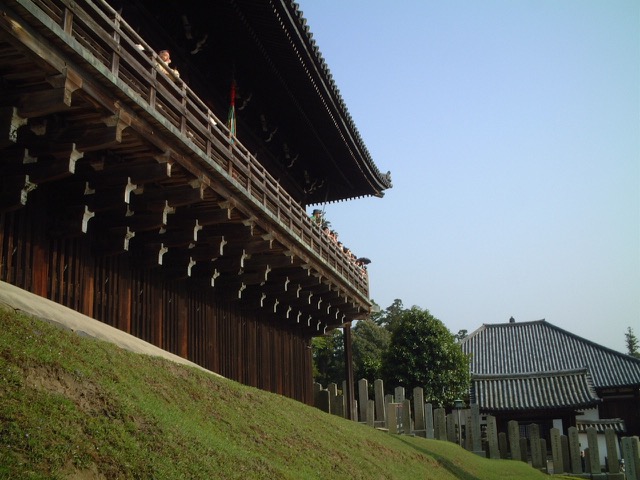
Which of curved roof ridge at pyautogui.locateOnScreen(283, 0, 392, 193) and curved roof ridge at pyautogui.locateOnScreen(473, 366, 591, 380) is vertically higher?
curved roof ridge at pyautogui.locateOnScreen(283, 0, 392, 193)

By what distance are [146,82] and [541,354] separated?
38366 millimetres

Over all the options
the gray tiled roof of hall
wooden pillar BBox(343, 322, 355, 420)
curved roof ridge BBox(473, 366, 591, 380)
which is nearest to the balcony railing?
wooden pillar BBox(343, 322, 355, 420)

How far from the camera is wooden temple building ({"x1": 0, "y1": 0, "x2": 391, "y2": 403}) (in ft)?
31.2

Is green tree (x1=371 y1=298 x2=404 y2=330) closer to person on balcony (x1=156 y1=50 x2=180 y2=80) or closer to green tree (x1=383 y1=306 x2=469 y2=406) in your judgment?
green tree (x1=383 y1=306 x2=469 y2=406)

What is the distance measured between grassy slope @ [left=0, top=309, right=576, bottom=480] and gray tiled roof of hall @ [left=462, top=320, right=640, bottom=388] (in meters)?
30.3

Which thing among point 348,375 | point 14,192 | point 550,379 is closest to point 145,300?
point 14,192

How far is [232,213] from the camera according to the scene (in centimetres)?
1431

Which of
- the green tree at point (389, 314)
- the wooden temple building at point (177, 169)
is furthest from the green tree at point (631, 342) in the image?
the wooden temple building at point (177, 169)

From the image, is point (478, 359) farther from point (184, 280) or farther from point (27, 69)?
point (27, 69)

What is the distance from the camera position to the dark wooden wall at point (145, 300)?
35.5 ft

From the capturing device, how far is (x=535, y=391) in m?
32.9

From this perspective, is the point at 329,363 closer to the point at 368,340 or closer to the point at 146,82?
the point at 368,340

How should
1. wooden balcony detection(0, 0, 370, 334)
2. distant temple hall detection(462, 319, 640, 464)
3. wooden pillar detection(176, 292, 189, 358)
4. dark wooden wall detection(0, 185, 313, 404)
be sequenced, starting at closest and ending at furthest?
wooden balcony detection(0, 0, 370, 334) → dark wooden wall detection(0, 185, 313, 404) → wooden pillar detection(176, 292, 189, 358) → distant temple hall detection(462, 319, 640, 464)

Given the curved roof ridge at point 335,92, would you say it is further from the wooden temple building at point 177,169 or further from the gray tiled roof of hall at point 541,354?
the gray tiled roof of hall at point 541,354
